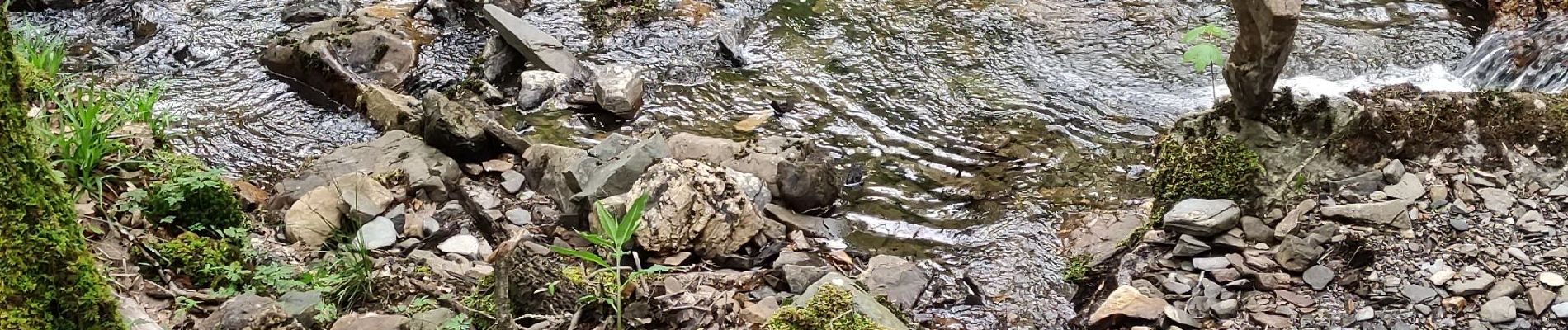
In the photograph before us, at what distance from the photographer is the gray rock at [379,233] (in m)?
4.51

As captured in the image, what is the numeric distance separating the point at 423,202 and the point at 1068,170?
3.50 metres

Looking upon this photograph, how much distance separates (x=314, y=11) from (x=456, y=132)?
11.8 ft

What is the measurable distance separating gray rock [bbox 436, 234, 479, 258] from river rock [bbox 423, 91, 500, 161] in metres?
1.15

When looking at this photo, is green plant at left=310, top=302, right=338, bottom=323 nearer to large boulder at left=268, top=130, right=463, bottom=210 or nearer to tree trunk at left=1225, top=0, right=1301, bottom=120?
large boulder at left=268, top=130, right=463, bottom=210

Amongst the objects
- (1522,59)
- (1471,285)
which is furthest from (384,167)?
(1522,59)

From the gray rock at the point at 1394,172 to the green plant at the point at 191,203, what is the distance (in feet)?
15.4

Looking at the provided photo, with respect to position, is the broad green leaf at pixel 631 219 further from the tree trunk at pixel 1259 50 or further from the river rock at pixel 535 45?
the river rock at pixel 535 45

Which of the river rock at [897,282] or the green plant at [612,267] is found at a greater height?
the green plant at [612,267]

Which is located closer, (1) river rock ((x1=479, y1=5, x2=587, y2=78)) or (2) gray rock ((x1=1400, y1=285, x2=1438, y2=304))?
(2) gray rock ((x1=1400, y1=285, x2=1438, y2=304))

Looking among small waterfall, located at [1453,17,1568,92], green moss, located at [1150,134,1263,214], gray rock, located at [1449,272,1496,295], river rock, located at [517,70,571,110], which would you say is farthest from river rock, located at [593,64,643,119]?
small waterfall, located at [1453,17,1568,92]

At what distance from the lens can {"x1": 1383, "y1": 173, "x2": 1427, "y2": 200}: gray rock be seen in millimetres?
3835

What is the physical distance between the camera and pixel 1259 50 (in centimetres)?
399

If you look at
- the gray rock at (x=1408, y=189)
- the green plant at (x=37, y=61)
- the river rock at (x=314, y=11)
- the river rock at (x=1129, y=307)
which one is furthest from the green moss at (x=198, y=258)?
the river rock at (x=314, y=11)

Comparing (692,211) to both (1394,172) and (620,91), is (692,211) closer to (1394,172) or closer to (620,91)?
(620,91)
